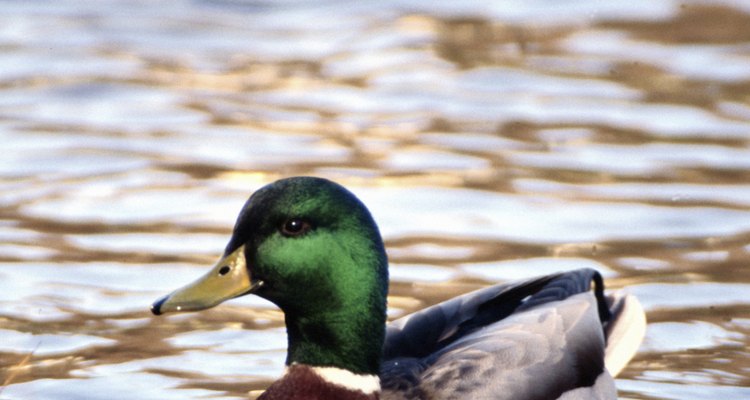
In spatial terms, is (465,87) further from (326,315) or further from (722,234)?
(326,315)

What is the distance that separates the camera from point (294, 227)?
5.59 m

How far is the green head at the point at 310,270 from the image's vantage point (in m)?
5.55

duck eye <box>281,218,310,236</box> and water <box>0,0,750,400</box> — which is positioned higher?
duck eye <box>281,218,310,236</box>

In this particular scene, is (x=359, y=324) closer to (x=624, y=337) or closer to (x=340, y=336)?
(x=340, y=336)

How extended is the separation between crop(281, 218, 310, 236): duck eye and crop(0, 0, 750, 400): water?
1.35 meters

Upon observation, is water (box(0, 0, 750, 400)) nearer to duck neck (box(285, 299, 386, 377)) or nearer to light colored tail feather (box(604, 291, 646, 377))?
light colored tail feather (box(604, 291, 646, 377))

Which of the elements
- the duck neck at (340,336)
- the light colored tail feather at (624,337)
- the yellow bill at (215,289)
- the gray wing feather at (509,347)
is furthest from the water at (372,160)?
the yellow bill at (215,289)

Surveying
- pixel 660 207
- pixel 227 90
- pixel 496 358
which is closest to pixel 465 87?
pixel 227 90

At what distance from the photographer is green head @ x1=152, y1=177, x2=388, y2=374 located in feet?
18.2

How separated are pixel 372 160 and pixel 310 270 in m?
4.29

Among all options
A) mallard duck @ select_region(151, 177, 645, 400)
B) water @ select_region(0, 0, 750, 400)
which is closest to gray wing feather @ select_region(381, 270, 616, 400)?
mallard duck @ select_region(151, 177, 645, 400)

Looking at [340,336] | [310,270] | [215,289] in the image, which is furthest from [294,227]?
[340,336]

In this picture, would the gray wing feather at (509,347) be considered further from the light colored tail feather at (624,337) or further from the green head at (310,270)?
the green head at (310,270)

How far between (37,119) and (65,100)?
49cm
